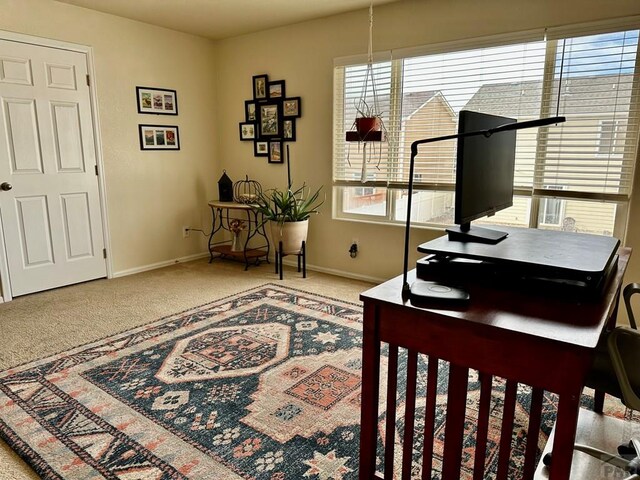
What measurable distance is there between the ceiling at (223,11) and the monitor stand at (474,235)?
2.72 metres

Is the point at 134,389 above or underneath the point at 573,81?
underneath

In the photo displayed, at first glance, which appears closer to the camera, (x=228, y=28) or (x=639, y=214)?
(x=639, y=214)

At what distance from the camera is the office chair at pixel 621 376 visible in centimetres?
125

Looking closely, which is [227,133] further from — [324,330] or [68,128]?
[324,330]

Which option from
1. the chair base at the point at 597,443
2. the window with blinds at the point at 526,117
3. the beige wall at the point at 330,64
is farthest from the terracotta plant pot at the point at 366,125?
the chair base at the point at 597,443

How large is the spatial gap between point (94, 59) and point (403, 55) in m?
2.74

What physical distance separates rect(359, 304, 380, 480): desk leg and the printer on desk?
0.27m

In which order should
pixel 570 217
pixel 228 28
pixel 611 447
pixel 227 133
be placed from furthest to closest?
pixel 227 133 < pixel 228 28 < pixel 570 217 < pixel 611 447

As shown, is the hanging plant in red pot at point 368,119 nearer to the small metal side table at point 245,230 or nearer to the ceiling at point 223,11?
the ceiling at point 223,11

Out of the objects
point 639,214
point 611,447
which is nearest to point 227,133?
A: point 639,214

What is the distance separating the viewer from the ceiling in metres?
3.65

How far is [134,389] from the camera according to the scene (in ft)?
7.27

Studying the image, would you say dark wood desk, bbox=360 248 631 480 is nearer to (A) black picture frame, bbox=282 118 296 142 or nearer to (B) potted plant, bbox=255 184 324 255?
(B) potted plant, bbox=255 184 324 255

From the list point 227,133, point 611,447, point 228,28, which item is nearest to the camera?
point 611,447
